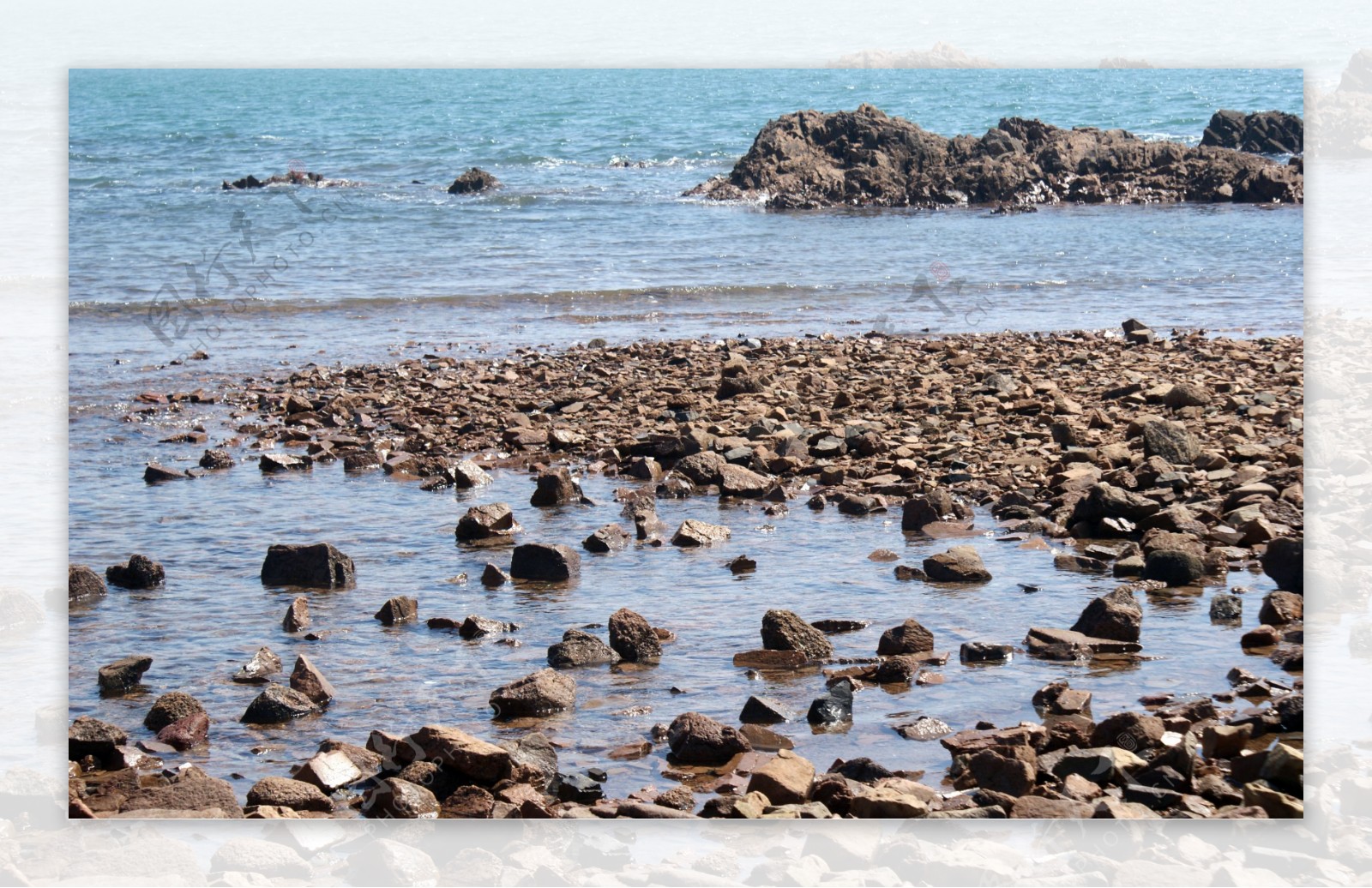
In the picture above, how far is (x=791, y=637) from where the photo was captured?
5.39 m

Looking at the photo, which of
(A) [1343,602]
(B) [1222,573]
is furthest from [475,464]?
(A) [1343,602]

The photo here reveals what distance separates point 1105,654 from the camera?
5355 millimetres

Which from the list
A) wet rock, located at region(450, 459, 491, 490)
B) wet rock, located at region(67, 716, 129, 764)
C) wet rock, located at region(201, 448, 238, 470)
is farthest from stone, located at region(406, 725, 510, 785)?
wet rock, located at region(201, 448, 238, 470)

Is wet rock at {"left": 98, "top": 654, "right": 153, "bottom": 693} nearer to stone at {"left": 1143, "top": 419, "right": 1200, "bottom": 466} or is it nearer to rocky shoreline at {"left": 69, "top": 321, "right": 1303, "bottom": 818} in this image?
rocky shoreline at {"left": 69, "top": 321, "right": 1303, "bottom": 818}

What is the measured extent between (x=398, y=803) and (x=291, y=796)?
324 millimetres

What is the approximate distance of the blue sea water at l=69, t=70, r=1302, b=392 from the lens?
1172 cm

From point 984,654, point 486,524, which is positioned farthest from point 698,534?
point 984,654

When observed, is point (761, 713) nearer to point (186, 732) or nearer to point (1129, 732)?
point (1129, 732)

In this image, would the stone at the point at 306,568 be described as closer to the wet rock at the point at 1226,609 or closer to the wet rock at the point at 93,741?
the wet rock at the point at 93,741

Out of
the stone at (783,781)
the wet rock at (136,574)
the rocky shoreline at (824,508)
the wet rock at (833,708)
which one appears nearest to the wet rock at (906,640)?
the rocky shoreline at (824,508)

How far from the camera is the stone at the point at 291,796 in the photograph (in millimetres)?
4266

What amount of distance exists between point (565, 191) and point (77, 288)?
422 inches

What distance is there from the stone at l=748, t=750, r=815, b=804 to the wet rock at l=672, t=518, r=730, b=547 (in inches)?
109

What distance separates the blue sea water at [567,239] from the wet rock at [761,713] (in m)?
4.83
